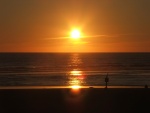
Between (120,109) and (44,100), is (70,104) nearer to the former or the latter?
(44,100)

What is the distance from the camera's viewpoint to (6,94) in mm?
15727

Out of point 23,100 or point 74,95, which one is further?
point 74,95

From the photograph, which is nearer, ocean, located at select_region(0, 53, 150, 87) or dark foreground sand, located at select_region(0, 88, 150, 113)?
dark foreground sand, located at select_region(0, 88, 150, 113)

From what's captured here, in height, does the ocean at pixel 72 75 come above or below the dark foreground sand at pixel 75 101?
above

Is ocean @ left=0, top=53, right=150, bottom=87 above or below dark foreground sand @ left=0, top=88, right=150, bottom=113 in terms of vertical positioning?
above

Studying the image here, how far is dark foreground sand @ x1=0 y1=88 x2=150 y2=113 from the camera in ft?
45.0

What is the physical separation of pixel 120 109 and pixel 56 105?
8.20 feet

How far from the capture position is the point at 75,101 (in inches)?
591

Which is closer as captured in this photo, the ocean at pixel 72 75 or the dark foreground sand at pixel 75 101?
the dark foreground sand at pixel 75 101

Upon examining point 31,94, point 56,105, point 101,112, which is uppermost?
point 31,94

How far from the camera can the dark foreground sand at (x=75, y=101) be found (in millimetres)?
13711

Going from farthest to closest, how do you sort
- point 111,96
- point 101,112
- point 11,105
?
point 111,96 → point 11,105 → point 101,112

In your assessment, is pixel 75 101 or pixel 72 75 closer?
pixel 75 101

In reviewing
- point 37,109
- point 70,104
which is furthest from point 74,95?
point 37,109
